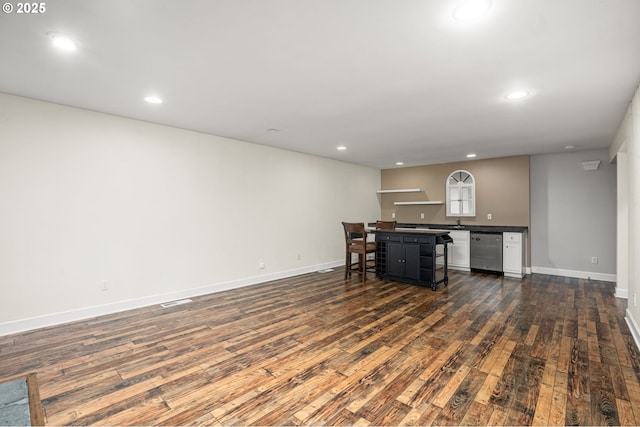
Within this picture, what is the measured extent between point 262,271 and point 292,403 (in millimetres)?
3618

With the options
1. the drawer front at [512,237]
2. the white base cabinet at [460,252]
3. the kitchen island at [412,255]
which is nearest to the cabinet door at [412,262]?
the kitchen island at [412,255]

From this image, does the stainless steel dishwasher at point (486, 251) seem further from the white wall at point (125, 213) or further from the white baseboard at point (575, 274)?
the white wall at point (125, 213)

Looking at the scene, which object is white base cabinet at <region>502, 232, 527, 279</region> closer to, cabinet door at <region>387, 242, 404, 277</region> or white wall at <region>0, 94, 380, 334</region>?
cabinet door at <region>387, 242, 404, 277</region>

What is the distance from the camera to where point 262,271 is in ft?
18.0

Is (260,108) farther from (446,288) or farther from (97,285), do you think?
(446,288)

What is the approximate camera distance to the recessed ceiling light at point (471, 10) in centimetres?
169

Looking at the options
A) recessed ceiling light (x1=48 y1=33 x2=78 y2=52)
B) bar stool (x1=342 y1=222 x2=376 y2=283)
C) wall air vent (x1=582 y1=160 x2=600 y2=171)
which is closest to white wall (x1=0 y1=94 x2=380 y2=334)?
bar stool (x1=342 y1=222 x2=376 y2=283)

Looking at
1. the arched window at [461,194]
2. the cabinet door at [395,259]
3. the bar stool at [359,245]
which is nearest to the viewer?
the cabinet door at [395,259]

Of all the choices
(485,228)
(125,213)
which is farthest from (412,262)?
(125,213)

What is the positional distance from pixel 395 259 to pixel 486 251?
2.15 m

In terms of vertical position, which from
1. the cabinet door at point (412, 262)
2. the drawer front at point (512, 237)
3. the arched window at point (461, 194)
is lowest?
the cabinet door at point (412, 262)

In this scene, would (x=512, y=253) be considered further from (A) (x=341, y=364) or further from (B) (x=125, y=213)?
(B) (x=125, y=213)

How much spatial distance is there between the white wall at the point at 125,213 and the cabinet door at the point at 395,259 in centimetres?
180

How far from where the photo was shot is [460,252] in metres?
6.53
